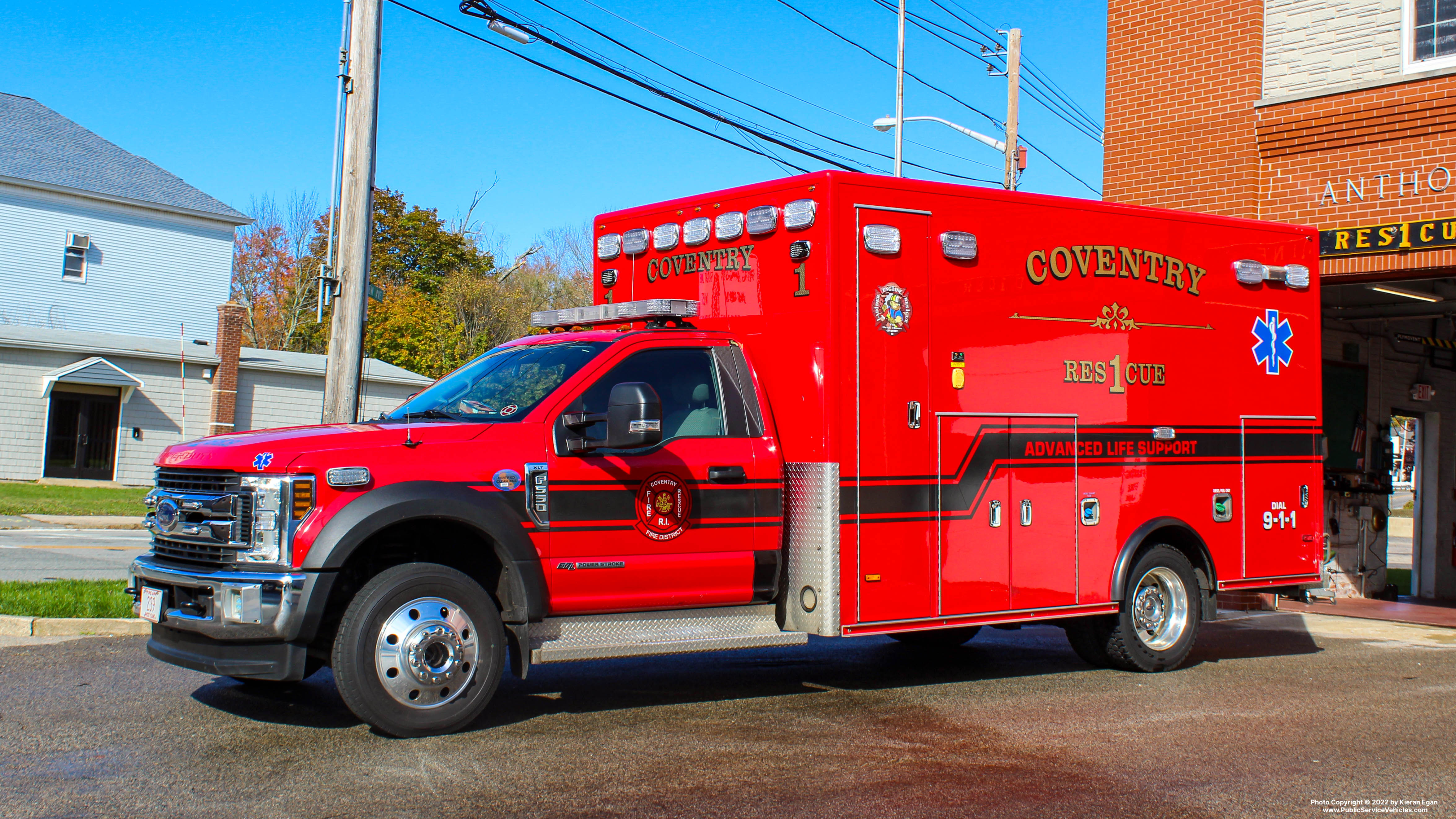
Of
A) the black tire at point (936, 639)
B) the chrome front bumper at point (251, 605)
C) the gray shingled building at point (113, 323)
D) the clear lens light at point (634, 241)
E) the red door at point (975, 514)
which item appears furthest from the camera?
the gray shingled building at point (113, 323)

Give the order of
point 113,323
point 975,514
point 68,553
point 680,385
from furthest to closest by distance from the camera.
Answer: point 113,323, point 68,553, point 975,514, point 680,385

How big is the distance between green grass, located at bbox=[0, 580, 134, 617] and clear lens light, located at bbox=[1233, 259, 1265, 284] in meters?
8.97

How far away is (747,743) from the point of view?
6.41 metres

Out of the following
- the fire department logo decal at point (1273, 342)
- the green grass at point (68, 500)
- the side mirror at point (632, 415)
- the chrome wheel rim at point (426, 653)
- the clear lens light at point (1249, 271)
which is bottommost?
the chrome wheel rim at point (426, 653)

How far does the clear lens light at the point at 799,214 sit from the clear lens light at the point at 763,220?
0.24 ft

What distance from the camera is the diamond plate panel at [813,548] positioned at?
7.32 meters

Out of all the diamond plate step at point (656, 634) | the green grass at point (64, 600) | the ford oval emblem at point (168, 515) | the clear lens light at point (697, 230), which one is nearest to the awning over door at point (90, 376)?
the green grass at point (64, 600)

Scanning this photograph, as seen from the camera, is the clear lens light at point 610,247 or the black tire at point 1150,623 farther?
the clear lens light at point 610,247

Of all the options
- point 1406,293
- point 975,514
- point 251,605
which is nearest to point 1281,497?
point 975,514

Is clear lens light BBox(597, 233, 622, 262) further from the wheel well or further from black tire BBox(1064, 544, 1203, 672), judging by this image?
black tire BBox(1064, 544, 1203, 672)

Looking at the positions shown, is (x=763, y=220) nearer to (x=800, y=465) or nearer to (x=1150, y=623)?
(x=800, y=465)

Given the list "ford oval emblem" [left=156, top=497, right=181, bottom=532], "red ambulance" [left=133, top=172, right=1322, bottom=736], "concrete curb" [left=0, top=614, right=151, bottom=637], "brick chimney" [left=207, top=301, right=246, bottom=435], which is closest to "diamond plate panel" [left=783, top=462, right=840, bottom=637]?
"red ambulance" [left=133, top=172, right=1322, bottom=736]

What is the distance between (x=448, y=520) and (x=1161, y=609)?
222 inches

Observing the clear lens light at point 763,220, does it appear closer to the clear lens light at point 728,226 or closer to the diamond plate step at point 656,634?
the clear lens light at point 728,226
